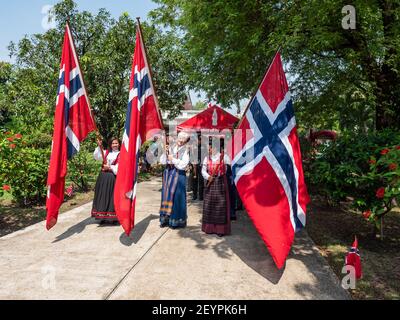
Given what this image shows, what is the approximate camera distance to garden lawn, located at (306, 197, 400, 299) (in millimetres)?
3861

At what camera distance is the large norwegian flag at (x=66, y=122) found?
5.14 m

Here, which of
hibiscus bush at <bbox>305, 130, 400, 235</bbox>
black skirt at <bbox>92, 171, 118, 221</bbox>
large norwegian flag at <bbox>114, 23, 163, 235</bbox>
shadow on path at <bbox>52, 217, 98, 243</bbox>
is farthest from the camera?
black skirt at <bbox>92, 171, 118, 221</bbox>

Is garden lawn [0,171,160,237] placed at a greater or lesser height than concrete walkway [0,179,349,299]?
greater

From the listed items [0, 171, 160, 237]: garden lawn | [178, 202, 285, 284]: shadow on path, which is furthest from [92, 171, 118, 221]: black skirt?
[0, 171, 160, 237]: garden lawn

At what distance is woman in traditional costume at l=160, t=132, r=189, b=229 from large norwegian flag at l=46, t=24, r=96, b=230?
162 centimetres

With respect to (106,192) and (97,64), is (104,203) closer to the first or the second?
(106,192)

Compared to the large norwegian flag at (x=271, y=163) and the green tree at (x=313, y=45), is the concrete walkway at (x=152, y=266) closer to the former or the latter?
the large norwegian flag at (x=271, y=163)

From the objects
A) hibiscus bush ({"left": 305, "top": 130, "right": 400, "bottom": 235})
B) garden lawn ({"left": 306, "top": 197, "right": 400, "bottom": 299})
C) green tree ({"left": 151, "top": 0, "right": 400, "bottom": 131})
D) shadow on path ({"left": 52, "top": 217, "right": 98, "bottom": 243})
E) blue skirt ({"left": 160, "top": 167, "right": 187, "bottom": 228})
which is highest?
green tree ({"left": 151, "top": 0, "right": 400, "bottom": 131})

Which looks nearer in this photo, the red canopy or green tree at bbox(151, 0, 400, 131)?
green tree at bbox(151, 0, 400, 131)

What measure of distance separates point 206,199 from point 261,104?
2.20 metres

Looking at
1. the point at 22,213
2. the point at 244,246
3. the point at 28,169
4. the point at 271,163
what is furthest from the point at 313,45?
the point at 22,213

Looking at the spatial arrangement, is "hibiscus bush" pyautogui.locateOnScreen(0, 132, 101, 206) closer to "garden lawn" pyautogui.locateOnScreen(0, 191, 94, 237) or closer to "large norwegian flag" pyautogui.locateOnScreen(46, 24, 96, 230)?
"garden lawn" pyautogui.locateOnScreen(0, 191, 94, 237)

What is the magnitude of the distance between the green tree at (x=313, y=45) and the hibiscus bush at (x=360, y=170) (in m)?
2.04

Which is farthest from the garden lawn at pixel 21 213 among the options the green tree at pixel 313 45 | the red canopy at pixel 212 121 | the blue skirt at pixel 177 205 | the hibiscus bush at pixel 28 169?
the green tree at pixel 313 45
